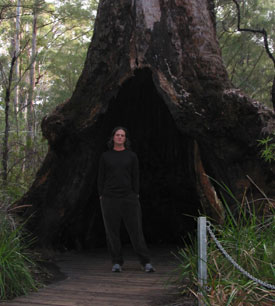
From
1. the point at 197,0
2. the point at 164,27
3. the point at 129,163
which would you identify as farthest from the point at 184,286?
the point at 197,0

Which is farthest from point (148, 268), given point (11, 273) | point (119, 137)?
point (11, 273)

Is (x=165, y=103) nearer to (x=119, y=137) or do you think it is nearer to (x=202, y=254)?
(x=119, y=137)

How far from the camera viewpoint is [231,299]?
2508 millimetres

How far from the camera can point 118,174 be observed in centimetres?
482

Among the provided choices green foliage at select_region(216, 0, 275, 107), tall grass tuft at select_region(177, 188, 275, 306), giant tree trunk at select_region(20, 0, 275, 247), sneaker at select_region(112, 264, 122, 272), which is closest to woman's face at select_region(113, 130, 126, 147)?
giant tree trunk at select_region(20, 0, 275, 247)

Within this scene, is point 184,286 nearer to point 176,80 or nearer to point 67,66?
point 176,80

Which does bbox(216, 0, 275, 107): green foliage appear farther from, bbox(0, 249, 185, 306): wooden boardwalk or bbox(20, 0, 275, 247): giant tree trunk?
bbox(0, 249, 185, 306): wooden boardwalk

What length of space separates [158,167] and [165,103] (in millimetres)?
2513

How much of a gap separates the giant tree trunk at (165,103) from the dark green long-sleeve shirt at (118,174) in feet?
2.25

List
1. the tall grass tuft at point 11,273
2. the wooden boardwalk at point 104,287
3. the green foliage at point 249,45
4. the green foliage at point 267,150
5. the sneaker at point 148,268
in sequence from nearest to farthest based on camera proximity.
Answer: the wooden boardwalk at point 104,287 → the tall grass tuft at point 11,273 → the green foliage at point 267,150 → the sneaker at point 148,268 → the green foliage at point 249,45

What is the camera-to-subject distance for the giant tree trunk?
487 cm

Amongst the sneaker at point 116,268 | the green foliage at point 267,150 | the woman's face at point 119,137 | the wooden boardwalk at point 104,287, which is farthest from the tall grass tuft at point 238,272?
the woman's face at point 119,137

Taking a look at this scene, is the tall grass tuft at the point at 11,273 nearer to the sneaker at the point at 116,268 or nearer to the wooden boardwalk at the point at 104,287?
the wooden boardwalk at the point at 104,287

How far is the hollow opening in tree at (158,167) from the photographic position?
6785mm
